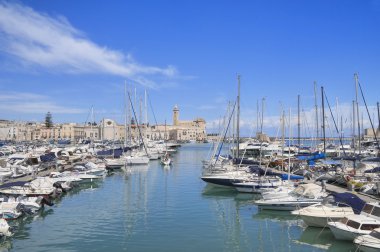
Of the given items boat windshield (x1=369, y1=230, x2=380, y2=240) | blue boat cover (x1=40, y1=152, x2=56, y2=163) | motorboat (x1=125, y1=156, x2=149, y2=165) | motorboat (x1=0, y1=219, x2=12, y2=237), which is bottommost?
motorboat (x1=0, y1=219, x2=12, y2=237)

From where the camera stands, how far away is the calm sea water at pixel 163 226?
2080 cm

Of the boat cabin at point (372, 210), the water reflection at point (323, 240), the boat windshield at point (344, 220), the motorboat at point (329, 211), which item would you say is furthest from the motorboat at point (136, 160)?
the boat windshield at point (344, 220)

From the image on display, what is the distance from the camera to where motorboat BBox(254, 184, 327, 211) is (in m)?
27.2

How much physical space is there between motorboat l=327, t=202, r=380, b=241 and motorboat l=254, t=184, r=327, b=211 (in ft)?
19.5

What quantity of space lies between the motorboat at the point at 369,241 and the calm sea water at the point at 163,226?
4.90ft

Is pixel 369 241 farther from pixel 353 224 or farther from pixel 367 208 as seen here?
pixel 367 208

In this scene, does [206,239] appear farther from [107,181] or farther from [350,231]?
[107,181]

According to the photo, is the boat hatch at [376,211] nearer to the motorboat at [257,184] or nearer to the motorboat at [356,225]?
the motorboat at [356,225]

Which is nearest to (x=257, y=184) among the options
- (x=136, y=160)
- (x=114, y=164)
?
(x=114, y=164)

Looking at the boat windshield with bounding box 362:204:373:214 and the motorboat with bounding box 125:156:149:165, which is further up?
the motorboat with bounding box 125:156:149:165

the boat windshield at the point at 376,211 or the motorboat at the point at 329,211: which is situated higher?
the boat windshield at the point at 376,211

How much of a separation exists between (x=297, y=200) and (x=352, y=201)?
4.47 metres

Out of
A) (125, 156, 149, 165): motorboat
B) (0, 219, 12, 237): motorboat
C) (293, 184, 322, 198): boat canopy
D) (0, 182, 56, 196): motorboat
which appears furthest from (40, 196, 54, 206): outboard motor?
(125, 156, 149, 165): motorboat

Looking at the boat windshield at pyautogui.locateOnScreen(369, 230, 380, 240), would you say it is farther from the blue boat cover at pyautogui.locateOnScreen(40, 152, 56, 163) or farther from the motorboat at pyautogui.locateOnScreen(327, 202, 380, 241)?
the blue boat cover at pyautogui.locateOnScreen(40, 152, 56, 163)
